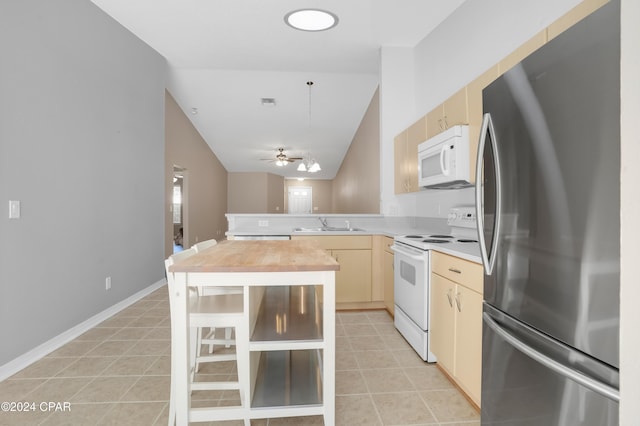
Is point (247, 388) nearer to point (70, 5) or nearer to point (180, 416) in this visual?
point (180, 416)

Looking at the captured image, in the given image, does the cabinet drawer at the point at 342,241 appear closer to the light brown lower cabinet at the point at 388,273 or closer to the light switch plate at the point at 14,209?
the light brown lower cabinet at the point at 388,273

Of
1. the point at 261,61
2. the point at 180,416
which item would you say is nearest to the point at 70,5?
the point at 261,61

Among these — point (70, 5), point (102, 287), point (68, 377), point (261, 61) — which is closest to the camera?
point (68, 377)

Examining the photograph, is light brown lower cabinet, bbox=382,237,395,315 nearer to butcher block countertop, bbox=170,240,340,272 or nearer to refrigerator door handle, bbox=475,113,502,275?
butcher block countertop, bbox=170,240,340,272

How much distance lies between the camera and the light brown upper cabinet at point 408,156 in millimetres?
3150

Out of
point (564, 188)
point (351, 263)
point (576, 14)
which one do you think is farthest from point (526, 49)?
point (351, 263)

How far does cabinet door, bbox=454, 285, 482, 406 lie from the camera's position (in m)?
1.67

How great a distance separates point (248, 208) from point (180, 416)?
9713 millimetres

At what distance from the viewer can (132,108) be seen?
3732 millimetres

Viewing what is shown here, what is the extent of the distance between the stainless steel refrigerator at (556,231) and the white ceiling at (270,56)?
2.67m

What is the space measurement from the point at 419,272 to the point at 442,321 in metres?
0.38

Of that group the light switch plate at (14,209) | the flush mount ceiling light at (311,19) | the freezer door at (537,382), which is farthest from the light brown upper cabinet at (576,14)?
the light switch plate at (14,209)

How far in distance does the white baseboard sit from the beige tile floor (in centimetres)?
5

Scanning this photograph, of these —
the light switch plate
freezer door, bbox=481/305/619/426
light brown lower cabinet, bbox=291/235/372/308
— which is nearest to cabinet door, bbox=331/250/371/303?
light brown lower cabinet, bbox=291/235/372/308
